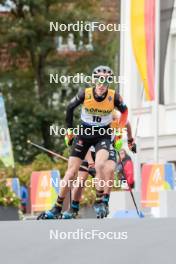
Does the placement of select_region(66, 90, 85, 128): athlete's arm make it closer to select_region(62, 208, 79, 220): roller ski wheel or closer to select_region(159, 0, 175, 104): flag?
select_region(62, 208, 79, 220): roller ski wheel

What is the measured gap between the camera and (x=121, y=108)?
39.1ft

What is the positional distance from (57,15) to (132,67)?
1294cm

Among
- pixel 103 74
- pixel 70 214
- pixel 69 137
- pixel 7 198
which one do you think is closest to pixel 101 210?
pixel 70 214

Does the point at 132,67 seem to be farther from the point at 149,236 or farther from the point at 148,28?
the point at 149,236

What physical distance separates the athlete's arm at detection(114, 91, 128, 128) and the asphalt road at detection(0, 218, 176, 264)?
11.3 ft

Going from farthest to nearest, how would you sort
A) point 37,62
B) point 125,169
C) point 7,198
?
point 37,62
point 7,198
point 125,169

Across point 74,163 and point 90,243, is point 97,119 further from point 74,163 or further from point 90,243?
point 90,243

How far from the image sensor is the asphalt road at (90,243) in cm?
825

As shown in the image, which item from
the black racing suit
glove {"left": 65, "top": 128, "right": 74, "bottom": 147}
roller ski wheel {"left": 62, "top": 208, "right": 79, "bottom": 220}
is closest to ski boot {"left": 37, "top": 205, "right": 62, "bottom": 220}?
roller ski wheel {"left": 62, "top": 208, "right": 79, "bottom": 220}

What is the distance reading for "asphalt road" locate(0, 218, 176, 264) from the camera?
825 cm

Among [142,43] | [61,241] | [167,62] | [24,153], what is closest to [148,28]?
[142,43]

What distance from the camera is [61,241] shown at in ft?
27.5

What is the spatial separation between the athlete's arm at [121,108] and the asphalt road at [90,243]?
3.43 m

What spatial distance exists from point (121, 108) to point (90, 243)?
3.73 meters
